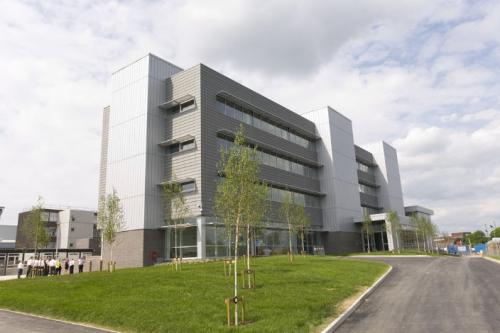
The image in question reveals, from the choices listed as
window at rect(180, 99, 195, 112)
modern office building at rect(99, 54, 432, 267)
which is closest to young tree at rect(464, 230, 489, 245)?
modern office building at rect(99, 54, 432, 267)

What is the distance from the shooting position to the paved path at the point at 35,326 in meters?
12.0

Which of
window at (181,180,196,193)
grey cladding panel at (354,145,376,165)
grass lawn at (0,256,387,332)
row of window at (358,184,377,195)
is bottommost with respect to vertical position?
grass lawn at (0,256,387,332)

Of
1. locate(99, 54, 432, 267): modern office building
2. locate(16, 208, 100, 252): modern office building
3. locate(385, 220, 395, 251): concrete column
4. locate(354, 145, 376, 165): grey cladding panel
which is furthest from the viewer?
locate(16, 208, 100, 252): modern office building

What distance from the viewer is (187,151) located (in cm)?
3694

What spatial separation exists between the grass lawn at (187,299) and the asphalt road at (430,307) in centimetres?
119

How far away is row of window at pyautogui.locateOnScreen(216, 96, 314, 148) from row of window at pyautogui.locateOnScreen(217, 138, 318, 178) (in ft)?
9.61

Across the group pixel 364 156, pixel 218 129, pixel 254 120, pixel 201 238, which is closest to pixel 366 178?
pixel 364 156

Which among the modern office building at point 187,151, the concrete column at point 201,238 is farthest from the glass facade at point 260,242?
the concrete column at point 201,238

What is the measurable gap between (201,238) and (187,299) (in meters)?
20.2

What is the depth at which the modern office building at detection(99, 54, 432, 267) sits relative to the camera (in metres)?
35.7

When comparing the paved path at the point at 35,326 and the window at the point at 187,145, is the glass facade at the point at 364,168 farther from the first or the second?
the paved path at the point at 35,326

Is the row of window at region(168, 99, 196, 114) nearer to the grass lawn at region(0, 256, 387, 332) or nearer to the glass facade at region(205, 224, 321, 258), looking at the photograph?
the glass facade at region(205, 224, 321, 258)

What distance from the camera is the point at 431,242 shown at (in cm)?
6794

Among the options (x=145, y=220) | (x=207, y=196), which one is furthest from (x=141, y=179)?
(x=207, y=196)
